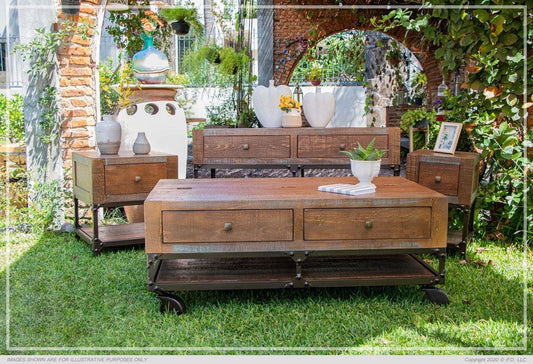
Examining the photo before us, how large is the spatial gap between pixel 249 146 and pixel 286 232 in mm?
1601

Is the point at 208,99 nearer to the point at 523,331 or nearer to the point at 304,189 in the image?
the point at 304,189

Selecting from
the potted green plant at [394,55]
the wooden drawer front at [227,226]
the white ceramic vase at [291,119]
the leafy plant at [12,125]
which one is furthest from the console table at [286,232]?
the potted green plant at [394,55]

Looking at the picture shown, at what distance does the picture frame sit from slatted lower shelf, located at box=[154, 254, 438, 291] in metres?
1.02

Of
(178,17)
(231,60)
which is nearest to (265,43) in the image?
(178,17)

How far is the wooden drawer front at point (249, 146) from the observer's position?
3.92m

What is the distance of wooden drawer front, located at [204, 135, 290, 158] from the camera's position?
3.92 metres

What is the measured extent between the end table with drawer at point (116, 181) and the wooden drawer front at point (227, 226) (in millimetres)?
A: 1222

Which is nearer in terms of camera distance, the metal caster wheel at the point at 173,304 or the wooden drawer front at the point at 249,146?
the metal caster wheel at the point at 173,304

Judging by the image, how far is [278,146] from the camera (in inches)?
154

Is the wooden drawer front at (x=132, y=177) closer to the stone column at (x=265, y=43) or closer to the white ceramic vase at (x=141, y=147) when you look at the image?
the white ceramic vase at (x=141, y=147)

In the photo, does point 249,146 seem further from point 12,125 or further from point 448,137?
point 12,125

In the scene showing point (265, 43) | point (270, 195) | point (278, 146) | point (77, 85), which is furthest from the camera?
point (265, 43)

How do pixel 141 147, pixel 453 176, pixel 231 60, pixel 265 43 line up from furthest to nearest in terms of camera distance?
1. pixel 265 43
2. pixel 231 60
3. pixel 141 147
4. pixel 453 176
